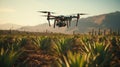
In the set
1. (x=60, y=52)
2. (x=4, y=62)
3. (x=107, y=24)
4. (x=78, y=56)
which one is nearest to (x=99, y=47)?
(x=60, y=52)

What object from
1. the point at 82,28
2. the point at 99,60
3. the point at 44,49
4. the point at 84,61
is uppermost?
the point at 84,61

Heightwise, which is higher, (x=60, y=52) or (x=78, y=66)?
(x=78, y=66)

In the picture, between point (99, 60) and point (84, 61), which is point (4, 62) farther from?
point (99, 60)

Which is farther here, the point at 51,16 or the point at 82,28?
the point at 82,28

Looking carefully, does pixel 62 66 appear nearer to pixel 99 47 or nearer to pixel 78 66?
pixel 78 66

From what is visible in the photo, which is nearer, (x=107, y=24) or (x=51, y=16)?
(x=51, y=16)

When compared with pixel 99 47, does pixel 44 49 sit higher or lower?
lower

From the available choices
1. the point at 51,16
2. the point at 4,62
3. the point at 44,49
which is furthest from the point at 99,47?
the point at 51,16

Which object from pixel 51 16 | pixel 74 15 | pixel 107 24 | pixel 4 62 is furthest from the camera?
pixel 107 24

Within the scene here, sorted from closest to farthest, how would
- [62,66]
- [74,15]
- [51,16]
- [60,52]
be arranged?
1. [62,66]
2. [60,52]
3. [51,16]
4. [74,15]
